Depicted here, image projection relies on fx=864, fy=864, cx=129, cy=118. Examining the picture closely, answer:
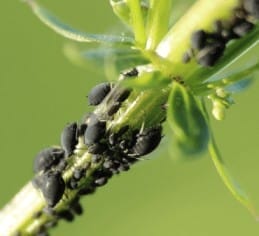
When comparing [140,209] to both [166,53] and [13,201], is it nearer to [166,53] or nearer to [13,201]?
[13,201]

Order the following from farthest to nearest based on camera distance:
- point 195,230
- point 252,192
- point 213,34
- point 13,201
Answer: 1. point 195,230
2. point 252,192
3. point 13,201
4. point 213,34

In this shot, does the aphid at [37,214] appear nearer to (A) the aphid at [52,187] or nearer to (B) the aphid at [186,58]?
(A) the aphid at [52,187]

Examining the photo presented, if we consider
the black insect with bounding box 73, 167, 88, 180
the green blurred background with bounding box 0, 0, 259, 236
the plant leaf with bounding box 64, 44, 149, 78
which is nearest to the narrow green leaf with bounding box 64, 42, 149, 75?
the plant leaf with bounding box 64, 44, 149, 78

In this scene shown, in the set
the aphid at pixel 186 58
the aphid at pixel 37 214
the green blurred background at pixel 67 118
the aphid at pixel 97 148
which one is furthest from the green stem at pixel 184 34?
the green blurred background at pixel 67 118

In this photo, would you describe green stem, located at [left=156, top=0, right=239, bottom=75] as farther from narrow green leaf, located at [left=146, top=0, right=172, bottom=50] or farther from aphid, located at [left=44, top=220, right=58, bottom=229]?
aphid, located at [left=44, top=220, right=58, bottom=229]

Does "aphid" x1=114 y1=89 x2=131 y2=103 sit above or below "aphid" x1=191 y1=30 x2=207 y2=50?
above

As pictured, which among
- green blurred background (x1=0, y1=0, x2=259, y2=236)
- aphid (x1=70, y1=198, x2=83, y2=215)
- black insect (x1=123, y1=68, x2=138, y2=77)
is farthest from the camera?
green blurred background (x1=0, y1=0, x2=259, y2=236)

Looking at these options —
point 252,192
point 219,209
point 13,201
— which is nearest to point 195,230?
point 219,209
